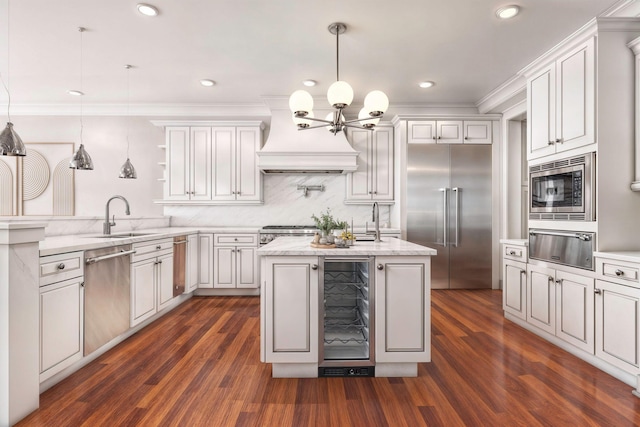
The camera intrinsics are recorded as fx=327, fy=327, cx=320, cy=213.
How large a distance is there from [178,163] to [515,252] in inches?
176

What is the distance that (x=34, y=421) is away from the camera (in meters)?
1.74

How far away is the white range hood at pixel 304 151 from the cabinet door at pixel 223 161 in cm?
61

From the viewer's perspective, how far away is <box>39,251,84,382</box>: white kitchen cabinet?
1.96 meters

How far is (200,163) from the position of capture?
479cm

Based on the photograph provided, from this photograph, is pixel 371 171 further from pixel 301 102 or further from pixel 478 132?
pixel 301 102

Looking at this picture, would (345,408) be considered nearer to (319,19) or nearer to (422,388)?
(422,388)

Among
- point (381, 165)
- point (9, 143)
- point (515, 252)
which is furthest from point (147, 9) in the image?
point (515, 252)

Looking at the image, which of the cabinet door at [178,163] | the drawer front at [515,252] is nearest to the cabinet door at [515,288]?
the drawer front at [515,252]

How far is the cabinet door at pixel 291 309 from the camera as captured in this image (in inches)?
86.0

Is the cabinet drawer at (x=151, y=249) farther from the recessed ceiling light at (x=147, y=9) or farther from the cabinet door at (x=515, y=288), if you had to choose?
the cabinet door at (x=515, y=288)

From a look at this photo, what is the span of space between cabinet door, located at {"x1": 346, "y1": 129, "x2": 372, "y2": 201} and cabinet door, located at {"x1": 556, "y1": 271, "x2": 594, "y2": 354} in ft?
8.80

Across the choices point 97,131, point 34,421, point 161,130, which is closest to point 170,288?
point 34,421

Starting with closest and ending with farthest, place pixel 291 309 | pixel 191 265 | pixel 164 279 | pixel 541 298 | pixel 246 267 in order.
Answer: pixel 291 309
pixel 541 298
pixel 164 279
pixel 191 265
pixel 246 267

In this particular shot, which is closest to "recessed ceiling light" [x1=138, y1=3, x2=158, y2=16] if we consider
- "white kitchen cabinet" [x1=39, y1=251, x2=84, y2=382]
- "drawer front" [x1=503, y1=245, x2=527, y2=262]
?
"white kitchen cabinet" [x1=39, y1=251, x2=84, y2=382]
